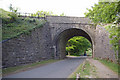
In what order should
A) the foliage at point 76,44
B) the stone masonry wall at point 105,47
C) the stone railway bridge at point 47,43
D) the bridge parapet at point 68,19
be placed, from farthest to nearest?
the foliage at point 76,44, the bridge parapet at point 68,19, the stone masonry wall at point 105,47, the stone railway bridge at point 47,43

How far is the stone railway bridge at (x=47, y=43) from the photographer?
10564mm

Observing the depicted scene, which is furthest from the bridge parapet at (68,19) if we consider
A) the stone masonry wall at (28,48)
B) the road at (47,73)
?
the road at (47,73)

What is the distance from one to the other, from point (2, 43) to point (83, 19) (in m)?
14.3

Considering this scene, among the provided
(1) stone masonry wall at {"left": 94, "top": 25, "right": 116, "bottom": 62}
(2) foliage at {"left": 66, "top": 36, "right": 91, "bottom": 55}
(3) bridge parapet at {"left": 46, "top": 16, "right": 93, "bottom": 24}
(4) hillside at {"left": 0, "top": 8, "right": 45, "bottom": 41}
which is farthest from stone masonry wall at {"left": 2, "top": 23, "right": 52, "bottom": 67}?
(2) foliage at {"left": 66, "top": 36, "right": 91, "bottom": 55}

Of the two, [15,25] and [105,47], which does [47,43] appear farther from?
[105,47]

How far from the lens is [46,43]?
18.7 m

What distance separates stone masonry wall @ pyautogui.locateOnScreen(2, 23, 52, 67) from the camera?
9.88m

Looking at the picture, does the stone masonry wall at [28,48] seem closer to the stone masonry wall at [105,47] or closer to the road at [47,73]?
the road at [47,73]

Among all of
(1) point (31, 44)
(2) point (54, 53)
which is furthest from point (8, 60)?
(2) point (54, 53)

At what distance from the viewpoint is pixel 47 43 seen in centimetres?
1902

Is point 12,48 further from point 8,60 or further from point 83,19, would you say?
point 83,19

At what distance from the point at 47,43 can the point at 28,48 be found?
6.05 m

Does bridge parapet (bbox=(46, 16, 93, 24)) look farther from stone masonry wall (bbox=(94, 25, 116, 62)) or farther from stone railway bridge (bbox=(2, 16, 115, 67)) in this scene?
stone masonry wall (bbox=(94, 25, 116, 62))

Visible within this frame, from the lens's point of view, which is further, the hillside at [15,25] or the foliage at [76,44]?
the foliage at [76,44]
